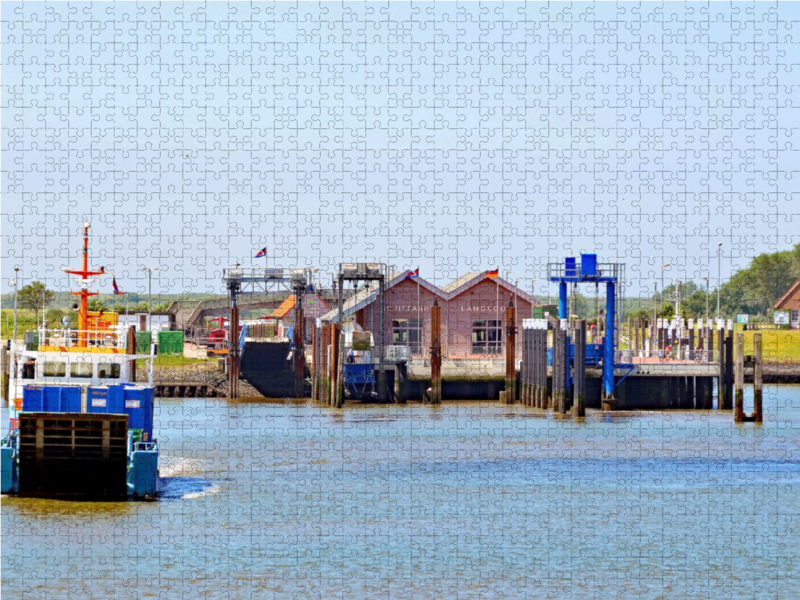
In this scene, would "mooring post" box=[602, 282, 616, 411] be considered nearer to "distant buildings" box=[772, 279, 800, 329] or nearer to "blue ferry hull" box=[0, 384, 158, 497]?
"blue ferry hull" box=[0, 384, 158, 497]

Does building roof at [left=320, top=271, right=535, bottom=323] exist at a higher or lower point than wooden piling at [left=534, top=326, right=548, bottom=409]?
higher

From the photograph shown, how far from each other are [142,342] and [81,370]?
151 feet

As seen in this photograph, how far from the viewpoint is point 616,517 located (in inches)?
1187

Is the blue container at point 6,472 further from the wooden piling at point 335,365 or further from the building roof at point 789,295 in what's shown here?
the building roof at point 789,295

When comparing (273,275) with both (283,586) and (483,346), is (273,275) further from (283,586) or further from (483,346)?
(283,586)

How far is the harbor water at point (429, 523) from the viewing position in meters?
23.5

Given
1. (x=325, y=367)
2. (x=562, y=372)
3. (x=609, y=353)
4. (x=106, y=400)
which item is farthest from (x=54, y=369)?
(x=609, y=353)

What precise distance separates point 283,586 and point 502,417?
1293 inches

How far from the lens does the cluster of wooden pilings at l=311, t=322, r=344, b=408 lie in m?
59.8

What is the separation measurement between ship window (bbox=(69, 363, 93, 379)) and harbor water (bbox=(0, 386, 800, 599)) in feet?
11.2

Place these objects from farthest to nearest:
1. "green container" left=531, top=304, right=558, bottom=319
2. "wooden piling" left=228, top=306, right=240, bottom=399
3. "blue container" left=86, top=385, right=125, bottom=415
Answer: "green container" left=531, top=304, right=558, bottom=319, "wooden piling" left=228, top=306, right=240, bottom=399, "blue container" left=86, top=385, right=125, bottom=415

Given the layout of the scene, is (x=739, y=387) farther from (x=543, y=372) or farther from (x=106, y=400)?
(x=106, y=400)

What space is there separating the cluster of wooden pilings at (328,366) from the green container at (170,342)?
16.7 m

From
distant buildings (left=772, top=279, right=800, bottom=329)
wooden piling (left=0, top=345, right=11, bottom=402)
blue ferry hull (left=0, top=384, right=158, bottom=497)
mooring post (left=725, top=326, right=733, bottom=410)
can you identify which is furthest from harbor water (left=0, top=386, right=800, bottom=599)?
distant buildings (left=772, top=279, right=800, bottom=329)
